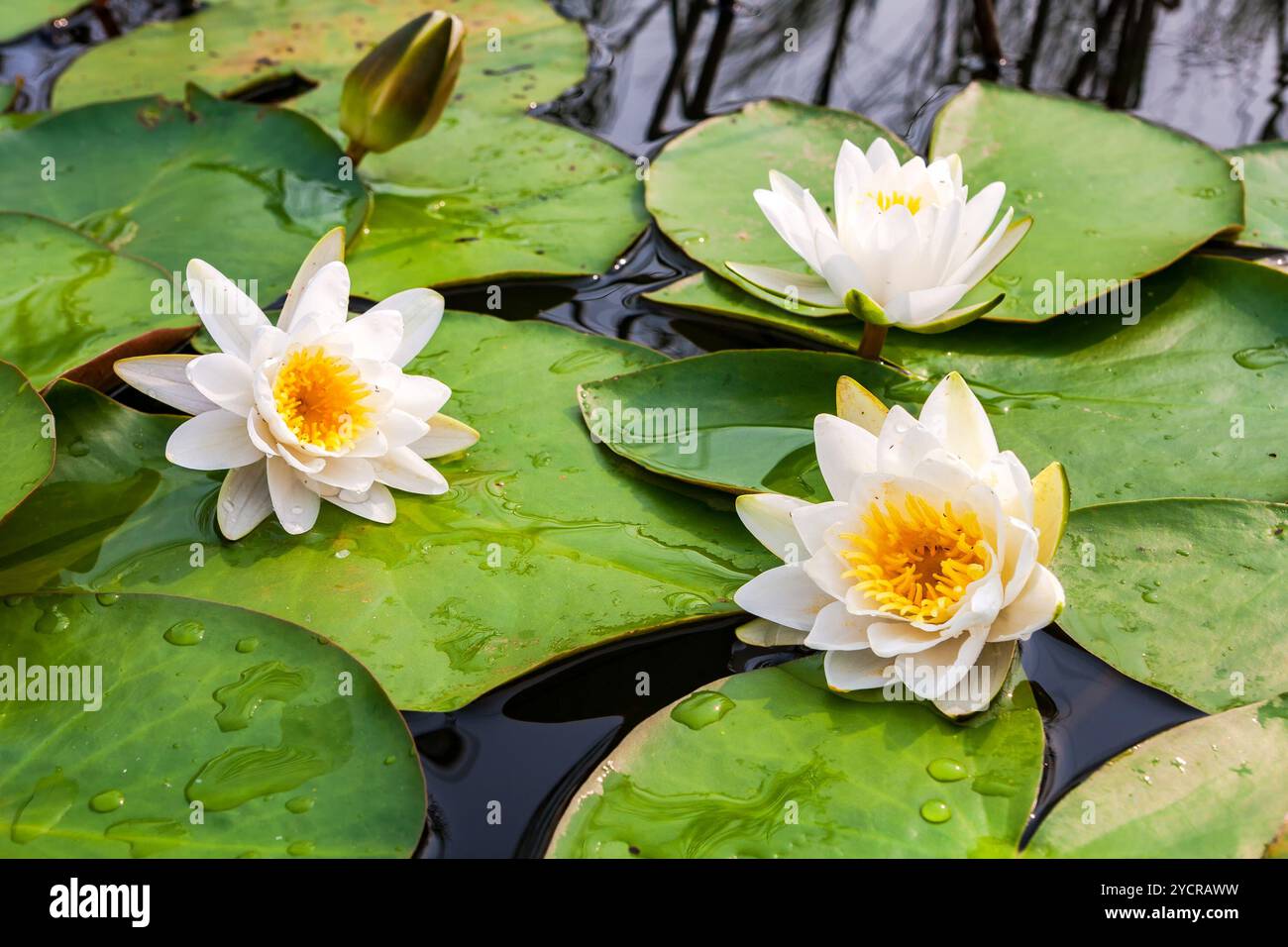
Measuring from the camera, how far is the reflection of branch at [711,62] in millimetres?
3760

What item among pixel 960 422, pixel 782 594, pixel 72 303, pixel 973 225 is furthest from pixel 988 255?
pixel 72 303

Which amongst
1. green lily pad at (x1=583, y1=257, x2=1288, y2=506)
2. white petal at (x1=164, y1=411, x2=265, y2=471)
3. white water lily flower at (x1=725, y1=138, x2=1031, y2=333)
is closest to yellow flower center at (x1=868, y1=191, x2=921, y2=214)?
white water lily flower at (x1=725, y1=138, x2=1031, y2=333)

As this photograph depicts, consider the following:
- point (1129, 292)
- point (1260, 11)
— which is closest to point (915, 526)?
point (1129, 292)

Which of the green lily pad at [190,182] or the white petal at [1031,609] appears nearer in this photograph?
the white petal at [1031,609]

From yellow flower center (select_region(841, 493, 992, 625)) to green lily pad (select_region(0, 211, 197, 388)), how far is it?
1.70 metres

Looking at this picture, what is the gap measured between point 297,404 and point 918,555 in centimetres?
126

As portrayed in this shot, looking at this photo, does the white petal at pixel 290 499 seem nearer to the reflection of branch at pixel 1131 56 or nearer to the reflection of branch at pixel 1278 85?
the reflection of branch at pixel 1131 56

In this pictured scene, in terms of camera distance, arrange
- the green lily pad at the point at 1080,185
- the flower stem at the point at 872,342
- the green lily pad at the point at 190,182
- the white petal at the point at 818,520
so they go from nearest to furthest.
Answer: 1. the white petal at the point at 818,520
2. the flower stem at the point at 872,342
3. the green lily pad at the point at 1080,185
4. the green lily pad at the point at 190,182

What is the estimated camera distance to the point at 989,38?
3.91 metres

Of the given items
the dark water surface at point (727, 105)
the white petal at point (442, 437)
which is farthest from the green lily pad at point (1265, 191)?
the white petal at point (442, 437)

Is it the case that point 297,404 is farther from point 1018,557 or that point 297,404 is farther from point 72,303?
point 1018,557

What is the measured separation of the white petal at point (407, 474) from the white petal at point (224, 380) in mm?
289

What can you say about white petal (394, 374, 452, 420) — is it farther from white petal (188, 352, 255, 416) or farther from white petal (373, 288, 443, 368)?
white petal (188, 352, 255, 416)

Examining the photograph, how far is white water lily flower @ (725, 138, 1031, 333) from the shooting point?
2.23 meters
